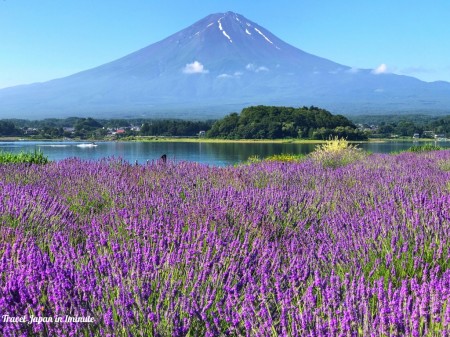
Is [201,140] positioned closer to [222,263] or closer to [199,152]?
[199,152]

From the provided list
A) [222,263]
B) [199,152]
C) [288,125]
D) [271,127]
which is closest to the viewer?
[222,263]

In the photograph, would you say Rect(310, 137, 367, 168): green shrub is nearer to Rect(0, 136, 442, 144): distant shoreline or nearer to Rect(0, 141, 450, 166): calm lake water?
Rect(0, 141, 450, 166): calm lake water

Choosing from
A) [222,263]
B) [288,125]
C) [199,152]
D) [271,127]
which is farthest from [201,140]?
[222,263]

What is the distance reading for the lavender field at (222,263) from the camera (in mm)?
1888

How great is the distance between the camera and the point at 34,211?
382 cm

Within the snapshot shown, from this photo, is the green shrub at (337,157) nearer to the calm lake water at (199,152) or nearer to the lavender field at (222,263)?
the lavender field at (222,263)

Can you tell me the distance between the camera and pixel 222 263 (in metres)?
2.55

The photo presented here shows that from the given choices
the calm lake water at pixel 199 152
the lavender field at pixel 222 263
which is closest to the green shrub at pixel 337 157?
the lavender field at pixel 222 263

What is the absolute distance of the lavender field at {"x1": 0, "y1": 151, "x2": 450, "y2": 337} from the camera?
1.89 meters

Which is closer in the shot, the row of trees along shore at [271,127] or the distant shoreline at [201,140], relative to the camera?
the distant shoreline at [201,140]

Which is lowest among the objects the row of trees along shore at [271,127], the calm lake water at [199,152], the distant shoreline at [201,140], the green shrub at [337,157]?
the calm lake water at [199,152]

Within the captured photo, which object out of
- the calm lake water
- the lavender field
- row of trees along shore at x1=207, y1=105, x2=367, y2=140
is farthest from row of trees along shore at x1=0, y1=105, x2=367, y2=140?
the lavender field

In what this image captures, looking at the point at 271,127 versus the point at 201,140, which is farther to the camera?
the point at 201,140

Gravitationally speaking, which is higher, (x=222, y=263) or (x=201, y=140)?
(x=222, y=263)
